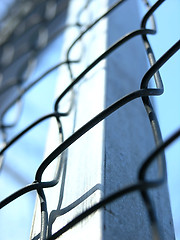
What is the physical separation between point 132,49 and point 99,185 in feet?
0.94

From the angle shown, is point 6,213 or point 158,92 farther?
point 6,213

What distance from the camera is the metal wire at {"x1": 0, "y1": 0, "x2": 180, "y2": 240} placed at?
19 centimetres

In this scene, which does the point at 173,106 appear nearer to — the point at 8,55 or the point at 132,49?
the point at 132,49

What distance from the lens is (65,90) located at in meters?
0.41

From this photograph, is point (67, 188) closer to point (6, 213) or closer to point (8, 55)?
point (6, 213)

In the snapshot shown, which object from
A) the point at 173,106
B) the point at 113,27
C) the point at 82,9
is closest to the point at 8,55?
the point at 82,9

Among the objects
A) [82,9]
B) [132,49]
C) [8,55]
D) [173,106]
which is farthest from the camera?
[8,55]

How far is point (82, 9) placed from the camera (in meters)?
0.75

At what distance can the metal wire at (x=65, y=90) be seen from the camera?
186mm

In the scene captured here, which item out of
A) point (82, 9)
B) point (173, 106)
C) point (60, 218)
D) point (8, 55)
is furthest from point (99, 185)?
point (8, 55)

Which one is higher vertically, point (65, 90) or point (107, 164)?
point (65, 90)

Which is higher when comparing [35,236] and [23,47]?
[23,47]

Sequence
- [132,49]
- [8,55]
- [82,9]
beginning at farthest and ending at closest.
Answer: [8,55], [82,9], [132,49]

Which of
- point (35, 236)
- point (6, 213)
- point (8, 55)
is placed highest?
point (8, 55)
